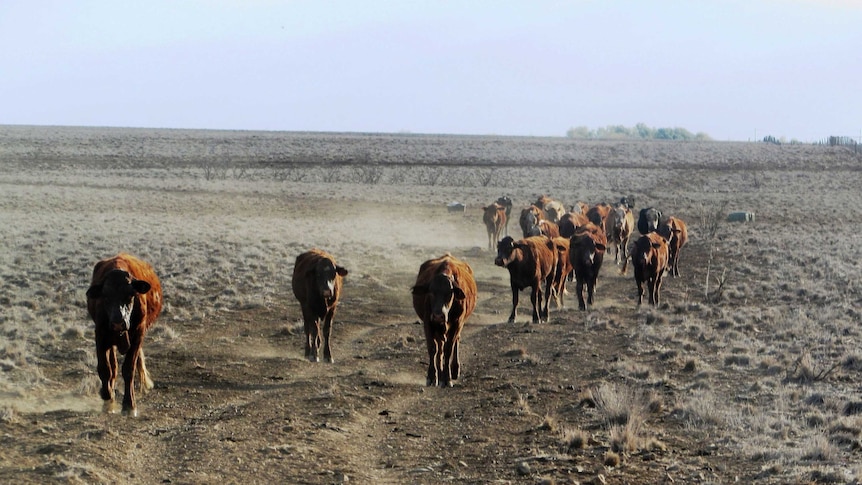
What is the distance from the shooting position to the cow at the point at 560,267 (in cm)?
1991

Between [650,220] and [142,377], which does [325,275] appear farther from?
[650,220]

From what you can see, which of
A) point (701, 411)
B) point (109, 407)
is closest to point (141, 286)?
point (109, 407)

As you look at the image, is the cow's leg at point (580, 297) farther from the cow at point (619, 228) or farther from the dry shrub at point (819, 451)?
the dry shrub at point (819, 451)

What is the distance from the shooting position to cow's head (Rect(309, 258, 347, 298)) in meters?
14.0

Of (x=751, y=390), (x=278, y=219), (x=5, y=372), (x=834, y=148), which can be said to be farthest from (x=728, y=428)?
(x=834, y=148)

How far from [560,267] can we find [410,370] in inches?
282

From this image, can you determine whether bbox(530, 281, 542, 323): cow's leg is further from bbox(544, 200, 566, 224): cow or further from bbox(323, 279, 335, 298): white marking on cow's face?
bbox(544, 200, 566, 224): cow

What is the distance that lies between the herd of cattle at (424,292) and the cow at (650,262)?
2 centimetres

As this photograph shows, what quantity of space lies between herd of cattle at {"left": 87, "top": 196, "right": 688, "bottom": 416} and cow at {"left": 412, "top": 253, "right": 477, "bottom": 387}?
14mm

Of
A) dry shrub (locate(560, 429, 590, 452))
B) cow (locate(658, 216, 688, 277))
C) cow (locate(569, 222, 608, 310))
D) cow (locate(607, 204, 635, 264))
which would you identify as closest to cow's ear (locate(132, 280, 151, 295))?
dry shrub (locate(560, 429, 590, 452))

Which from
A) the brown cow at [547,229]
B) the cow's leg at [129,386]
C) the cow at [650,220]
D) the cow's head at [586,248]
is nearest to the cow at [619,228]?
the cow at [650,220]

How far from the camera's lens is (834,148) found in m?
108

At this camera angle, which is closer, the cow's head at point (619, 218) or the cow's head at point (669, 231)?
the cow's head at point (669, 231)

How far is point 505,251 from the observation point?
17656 mm
